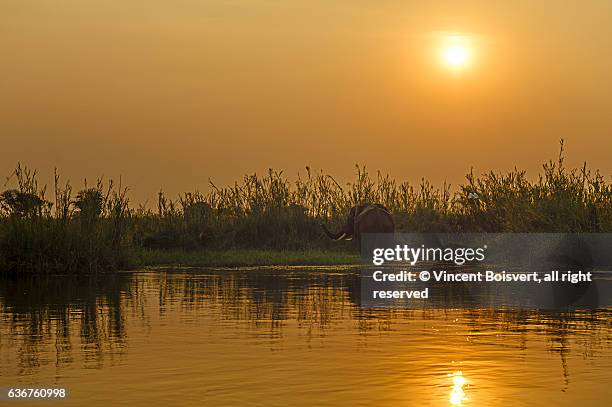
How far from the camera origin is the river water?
9289 millimetres

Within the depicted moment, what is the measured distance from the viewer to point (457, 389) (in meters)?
9.46

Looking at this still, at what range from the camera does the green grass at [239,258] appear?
1213 inches

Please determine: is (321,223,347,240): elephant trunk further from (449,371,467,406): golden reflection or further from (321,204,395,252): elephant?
(449,371,467,406): golden reflection

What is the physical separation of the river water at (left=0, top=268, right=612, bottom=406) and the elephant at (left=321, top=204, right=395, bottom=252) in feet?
47.7

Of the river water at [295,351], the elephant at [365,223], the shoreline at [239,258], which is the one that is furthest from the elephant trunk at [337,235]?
the river water at [295,351]

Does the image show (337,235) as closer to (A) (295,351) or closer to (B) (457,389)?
(A) (295,351)

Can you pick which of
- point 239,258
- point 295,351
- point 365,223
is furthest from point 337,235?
point 295,351

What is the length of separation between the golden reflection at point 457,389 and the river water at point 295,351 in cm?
2

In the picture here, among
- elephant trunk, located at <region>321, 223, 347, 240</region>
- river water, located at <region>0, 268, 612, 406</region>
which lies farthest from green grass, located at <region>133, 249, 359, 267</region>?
river water, located at <region>0, 268, 612, 406</region>

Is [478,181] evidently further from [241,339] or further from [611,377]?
[611,377]

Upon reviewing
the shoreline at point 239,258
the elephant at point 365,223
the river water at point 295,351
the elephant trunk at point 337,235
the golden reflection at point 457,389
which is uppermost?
the elephant at point 365,223

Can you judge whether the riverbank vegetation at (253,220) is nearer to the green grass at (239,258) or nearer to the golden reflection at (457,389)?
the green grass at (239,258)

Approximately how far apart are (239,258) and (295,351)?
2006cm

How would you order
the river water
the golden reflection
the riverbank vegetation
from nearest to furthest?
the golden reflection
the river water
the riverbank vegetation
